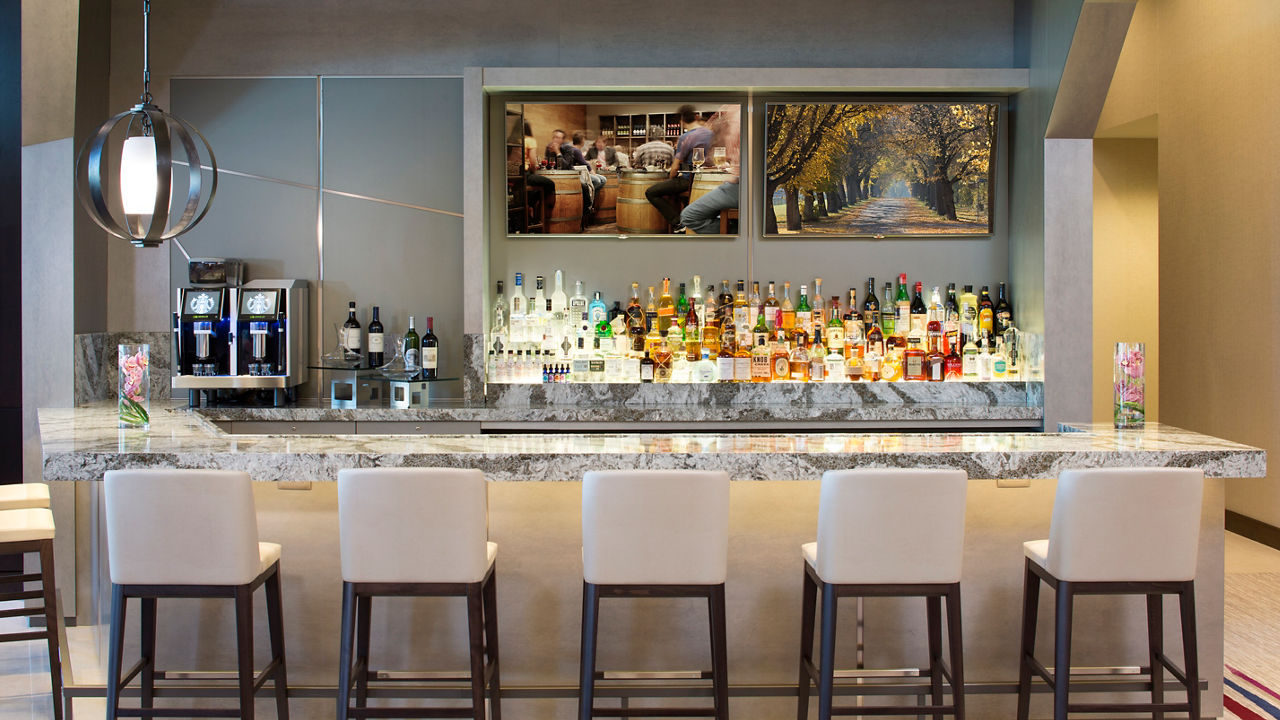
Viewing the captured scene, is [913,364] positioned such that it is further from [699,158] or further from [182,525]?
[182,525]

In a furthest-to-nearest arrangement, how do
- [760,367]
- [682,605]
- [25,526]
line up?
1. [760,367]
2. [25,526]
3. [682,605]

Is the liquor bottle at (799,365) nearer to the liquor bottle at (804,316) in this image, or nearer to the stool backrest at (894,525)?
the liquor bottle at (804,316)

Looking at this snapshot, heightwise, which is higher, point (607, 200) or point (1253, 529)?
point (607, 200)

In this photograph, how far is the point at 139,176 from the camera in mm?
2756

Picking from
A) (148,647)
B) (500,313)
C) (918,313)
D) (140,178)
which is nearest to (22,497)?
(148,647)

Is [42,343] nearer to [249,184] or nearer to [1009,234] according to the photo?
[249,184]

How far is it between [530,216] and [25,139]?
2521 millimetres

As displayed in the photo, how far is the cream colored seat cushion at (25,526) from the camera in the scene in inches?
119

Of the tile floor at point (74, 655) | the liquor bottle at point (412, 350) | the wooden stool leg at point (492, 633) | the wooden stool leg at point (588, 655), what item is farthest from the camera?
the liquor bottle at point (412, 350)

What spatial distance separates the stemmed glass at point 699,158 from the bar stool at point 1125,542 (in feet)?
9.81

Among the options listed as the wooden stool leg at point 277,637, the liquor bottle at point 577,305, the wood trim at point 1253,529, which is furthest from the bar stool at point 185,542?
the wood trim at point 1253,529

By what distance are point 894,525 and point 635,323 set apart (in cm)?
277

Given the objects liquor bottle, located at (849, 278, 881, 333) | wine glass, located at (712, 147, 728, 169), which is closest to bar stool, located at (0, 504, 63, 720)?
wine glass, located at (712, 147, 728, 169)

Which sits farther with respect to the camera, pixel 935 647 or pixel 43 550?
pixel 43 550
